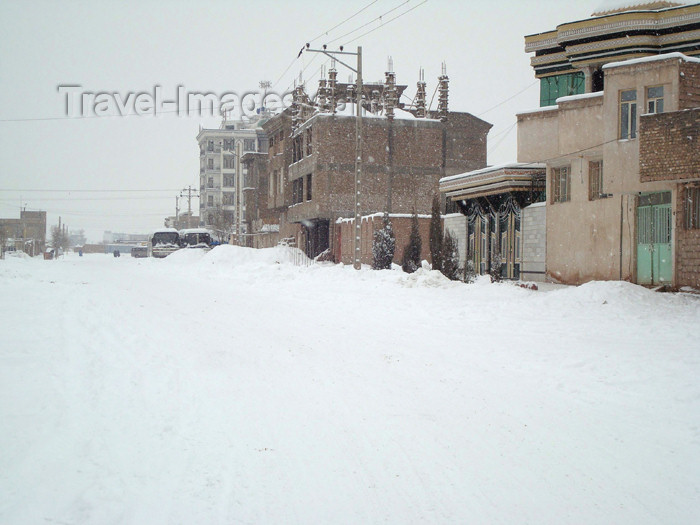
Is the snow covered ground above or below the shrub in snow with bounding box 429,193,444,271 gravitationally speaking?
below

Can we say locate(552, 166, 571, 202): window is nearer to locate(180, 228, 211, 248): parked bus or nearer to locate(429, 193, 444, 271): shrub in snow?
locate(429, 193, 444, 271): shrub in snow

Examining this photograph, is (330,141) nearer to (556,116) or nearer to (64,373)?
(556,116)

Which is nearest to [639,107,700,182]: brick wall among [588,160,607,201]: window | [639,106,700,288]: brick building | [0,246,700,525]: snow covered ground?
[639,106,700,288]: brick building

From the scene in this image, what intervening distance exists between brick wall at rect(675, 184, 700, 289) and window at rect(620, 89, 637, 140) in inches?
91.7

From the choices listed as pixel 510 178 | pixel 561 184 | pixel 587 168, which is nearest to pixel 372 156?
pixel 510 178

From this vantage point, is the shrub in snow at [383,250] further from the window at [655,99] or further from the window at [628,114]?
the window at [655,99]

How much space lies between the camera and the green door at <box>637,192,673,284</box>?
750 inches

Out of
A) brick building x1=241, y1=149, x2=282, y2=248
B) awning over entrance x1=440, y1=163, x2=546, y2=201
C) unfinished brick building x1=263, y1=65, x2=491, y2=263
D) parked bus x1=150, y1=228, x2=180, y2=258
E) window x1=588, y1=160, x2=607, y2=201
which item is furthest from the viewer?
brick building x1=241, y1=149, x2=282, y2=248

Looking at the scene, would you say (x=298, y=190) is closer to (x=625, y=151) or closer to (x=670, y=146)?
(x=625, y=151)

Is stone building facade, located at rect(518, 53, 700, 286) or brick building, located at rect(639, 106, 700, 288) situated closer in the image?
brick building, located at rect(639, 106, 700, 288)

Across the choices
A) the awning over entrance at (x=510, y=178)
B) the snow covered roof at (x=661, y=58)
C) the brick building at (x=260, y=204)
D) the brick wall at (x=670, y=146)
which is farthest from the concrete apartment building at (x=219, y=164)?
the brick wall at (x=670, y=146)

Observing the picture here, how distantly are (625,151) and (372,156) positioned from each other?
25.3 metres

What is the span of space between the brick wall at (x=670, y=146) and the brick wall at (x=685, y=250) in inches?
53.8

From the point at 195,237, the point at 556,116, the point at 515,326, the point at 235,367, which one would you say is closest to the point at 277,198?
the point at 195,237
